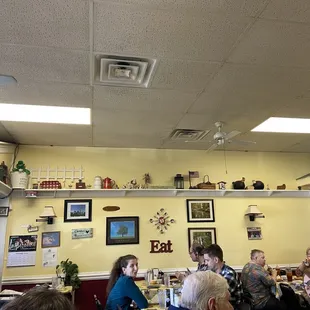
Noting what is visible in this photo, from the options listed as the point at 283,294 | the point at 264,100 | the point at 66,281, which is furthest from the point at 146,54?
the point at 66,281

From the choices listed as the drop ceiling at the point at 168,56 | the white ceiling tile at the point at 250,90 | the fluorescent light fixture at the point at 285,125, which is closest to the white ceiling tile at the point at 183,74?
the drop ceiling at the point at 168,56

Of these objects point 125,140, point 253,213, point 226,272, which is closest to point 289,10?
point 226,272

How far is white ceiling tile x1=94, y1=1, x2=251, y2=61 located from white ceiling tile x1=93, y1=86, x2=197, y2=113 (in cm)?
67

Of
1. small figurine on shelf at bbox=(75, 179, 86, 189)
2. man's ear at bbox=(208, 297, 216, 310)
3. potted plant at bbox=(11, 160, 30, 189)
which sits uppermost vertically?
potted plant at bbox=(11, 160, 30, 189)

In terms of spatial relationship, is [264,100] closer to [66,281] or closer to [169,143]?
[169,143]

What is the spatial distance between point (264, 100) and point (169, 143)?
2097 millimetres

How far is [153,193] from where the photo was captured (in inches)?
213

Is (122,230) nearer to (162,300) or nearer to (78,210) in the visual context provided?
(78,210)

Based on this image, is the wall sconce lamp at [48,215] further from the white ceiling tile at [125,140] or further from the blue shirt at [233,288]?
the blue shirt at [233,288]

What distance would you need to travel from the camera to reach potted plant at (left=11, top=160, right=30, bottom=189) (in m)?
4.78

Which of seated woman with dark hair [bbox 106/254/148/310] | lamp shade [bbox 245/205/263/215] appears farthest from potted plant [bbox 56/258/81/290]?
lamp shade [bbox 245/205/263/215]

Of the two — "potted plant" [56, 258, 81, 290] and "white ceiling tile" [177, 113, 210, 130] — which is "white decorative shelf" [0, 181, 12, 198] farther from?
"white ceiling tile" [177, 113, 210, 130]

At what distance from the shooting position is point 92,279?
15.9ft

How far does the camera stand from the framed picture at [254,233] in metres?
5.54
